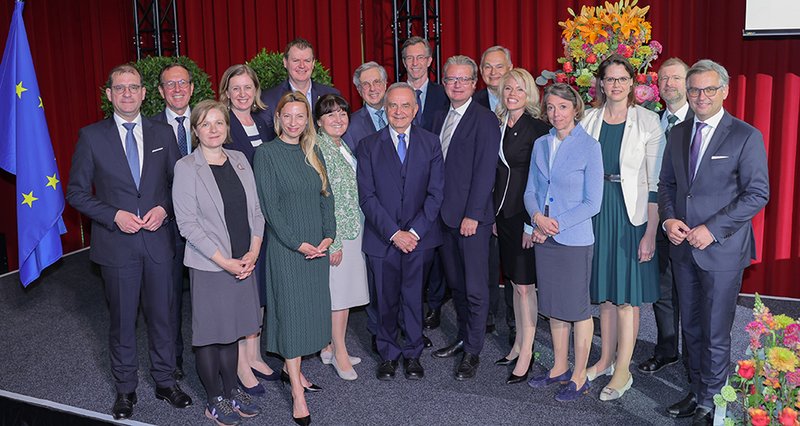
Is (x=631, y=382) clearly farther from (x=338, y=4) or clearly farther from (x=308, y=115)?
(x=338, y=4)

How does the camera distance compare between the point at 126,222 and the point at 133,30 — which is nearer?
the point at 126,222

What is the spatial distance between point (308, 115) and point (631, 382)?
6.88 ft

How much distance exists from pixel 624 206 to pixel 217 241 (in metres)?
1.90

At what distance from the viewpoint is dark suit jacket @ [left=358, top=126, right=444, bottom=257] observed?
3811 millimetres

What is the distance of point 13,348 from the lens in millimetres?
4734

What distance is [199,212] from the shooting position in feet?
10.9

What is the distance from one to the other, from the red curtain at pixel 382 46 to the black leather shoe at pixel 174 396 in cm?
391

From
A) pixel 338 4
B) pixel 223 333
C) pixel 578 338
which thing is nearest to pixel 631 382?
pixel 578 338

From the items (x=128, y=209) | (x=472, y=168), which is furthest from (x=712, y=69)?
(x=128, y=209)

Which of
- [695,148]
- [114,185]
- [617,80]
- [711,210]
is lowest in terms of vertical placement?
[711,210]

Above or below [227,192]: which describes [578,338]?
below

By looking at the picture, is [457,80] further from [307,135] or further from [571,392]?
[571,392]

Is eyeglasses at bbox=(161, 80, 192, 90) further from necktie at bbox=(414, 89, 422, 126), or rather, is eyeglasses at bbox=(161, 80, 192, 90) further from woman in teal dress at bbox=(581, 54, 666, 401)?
woman in teal dress at bbox=(581, 54, 666, 401)

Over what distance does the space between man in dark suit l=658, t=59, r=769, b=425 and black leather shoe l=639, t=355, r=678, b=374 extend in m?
0.66
